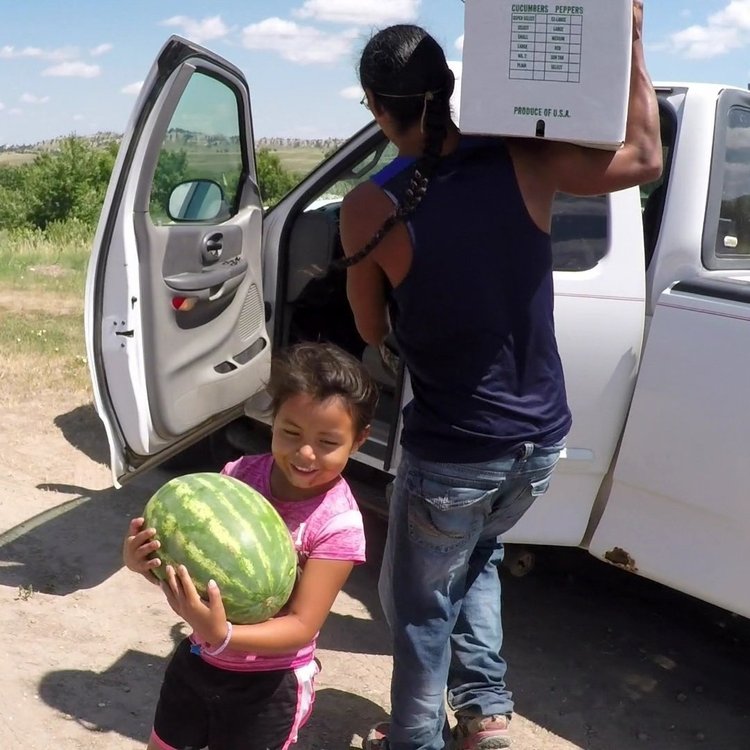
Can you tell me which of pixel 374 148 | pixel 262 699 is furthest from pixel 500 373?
pixel 374 148

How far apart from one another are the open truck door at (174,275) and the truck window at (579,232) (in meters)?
1.39

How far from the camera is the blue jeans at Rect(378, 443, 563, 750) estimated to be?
2471 millimetres

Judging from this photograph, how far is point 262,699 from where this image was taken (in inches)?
88.7

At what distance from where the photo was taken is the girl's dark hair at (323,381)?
225cm

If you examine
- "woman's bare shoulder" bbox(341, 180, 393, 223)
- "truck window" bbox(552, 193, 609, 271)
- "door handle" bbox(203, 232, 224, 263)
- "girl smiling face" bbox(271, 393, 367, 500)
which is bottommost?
"girl smiling face" bbox(271, 393, 367, 500)

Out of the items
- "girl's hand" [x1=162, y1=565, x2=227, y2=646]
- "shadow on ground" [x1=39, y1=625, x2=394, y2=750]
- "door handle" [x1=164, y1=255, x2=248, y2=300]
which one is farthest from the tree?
"girl's hand" [x1=162, y1=565, x2=227, y2=646]

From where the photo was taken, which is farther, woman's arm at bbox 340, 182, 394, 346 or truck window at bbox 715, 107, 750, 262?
truck window at bbox 715, 107, 750, 262

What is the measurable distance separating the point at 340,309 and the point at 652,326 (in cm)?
198

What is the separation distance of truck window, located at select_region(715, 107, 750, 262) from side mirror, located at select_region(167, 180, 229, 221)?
206 centimetres

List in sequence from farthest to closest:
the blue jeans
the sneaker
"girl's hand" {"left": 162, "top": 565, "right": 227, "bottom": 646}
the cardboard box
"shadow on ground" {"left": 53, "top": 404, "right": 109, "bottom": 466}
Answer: "shadow on ground" {"left": 53, "top": 404, "right": 109, "bottom": 466}, the sneaker, the blue jeans, the cardboard box, "girl's hand" {"left": 162, "top": 565, "right": 227, "bottom": 646}

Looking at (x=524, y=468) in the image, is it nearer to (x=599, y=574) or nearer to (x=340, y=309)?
(x=599, y=574)

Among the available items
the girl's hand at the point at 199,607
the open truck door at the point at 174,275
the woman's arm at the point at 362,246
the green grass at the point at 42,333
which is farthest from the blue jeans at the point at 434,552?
the green grass at the point at 42,333

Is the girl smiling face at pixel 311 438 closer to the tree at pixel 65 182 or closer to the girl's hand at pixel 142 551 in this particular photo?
the girl's hand at pixel 142 551

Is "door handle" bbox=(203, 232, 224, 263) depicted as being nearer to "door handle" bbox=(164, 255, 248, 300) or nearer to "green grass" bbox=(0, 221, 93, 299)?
"door handle" bbox=(164, 255, 248, 300)
